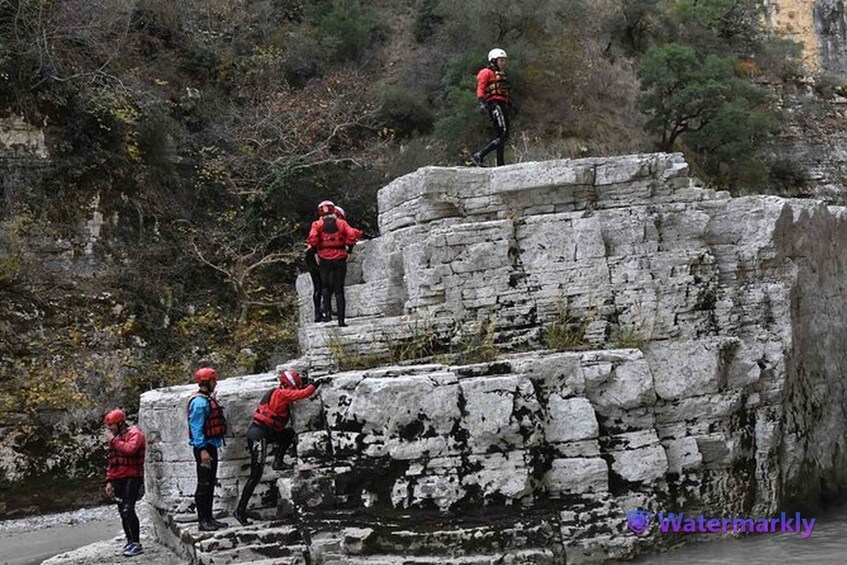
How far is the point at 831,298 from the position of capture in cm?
993

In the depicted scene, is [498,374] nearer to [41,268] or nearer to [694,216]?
[694,216]

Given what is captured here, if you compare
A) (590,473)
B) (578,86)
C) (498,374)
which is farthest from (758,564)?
(578,86)

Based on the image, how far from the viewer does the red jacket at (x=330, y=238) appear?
963 cm

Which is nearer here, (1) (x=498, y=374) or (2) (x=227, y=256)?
(1) (x=498, y=374)

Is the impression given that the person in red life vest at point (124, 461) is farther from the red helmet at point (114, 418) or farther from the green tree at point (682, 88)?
the green tree at point (682, 88)

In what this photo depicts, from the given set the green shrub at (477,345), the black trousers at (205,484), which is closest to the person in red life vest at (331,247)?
the green shrub at (477,345)

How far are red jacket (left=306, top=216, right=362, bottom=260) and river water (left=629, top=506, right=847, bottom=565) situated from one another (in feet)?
14.4

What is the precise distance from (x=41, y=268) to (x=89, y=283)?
0.84 metres

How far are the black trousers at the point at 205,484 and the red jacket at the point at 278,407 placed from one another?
0.53m

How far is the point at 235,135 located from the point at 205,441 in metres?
12.4

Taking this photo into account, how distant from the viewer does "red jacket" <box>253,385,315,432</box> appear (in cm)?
824

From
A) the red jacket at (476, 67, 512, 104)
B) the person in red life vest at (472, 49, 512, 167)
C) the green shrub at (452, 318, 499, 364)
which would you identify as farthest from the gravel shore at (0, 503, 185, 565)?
the red jacket at (476, 67, 512, 104)

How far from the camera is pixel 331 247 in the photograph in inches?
381

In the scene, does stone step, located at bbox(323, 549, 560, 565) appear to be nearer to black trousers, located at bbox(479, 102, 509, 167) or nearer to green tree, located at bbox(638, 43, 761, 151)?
black trousers, located at bbox(479, 102, 509, 167)
